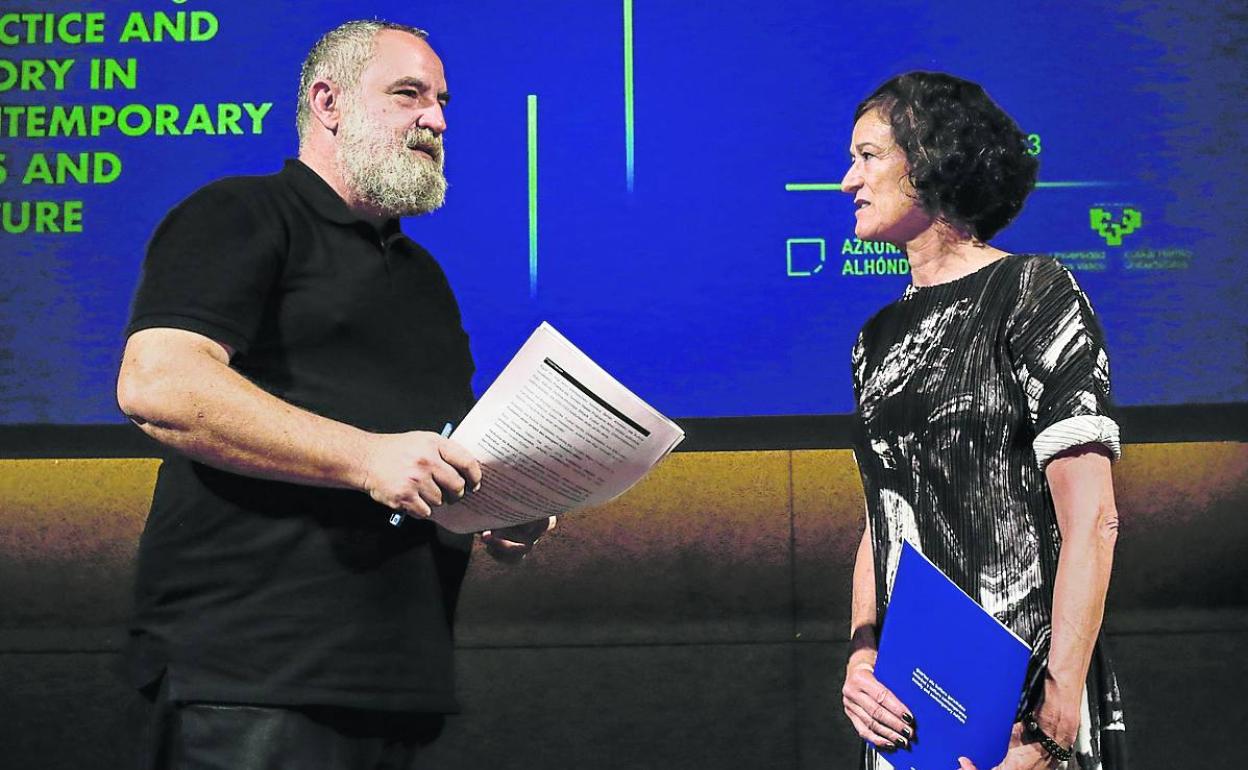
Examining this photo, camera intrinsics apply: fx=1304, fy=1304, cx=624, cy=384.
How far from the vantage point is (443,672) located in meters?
1.55

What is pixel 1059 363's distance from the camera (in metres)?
1.45

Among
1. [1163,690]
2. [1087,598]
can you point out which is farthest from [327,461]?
[1163,690]

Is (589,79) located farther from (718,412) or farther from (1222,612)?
(1222,612)

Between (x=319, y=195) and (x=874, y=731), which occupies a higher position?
(x=319, y=195)

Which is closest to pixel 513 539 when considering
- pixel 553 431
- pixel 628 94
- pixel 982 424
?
pixel 553 431

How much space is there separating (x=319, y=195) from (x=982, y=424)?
2.76ft

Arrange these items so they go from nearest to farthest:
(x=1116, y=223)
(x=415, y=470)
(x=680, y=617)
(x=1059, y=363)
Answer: (x=415, y=470)
(x=1059, y=363)
(x=1116, y=223)
(x=680, y=617)

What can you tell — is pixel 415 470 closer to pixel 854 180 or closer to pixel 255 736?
pixel 255 736

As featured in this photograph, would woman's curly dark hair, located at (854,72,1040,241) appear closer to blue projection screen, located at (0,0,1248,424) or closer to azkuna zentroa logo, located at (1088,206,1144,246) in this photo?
blue projection screen, located at (0,0,1248,424)

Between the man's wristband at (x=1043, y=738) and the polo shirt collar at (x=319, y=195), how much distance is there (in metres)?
0.97

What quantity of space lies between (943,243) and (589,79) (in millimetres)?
1506

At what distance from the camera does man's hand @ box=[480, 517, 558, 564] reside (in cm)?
175

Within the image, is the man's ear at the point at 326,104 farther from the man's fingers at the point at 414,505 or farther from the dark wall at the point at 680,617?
the dark wall at the point at 680,617

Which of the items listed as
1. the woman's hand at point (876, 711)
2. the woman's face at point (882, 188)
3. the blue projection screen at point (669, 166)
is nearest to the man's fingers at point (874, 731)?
the woman's hand at point (876, 711)
